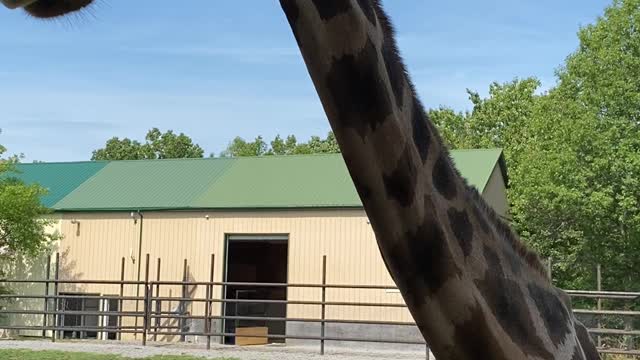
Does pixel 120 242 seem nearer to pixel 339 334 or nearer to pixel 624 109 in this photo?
pixel 339 334

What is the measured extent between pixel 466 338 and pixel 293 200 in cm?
2190

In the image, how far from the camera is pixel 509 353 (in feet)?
6.63

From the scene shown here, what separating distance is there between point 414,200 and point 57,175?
29.4 metres

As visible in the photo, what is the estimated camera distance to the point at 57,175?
1179 inches

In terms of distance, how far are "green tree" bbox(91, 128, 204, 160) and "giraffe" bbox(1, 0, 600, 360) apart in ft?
218

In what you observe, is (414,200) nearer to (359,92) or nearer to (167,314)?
(359,92)

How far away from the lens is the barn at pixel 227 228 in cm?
2242

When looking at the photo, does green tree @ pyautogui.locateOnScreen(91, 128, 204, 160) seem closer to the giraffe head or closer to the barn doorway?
the barn doorway

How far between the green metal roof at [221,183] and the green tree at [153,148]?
3854cm

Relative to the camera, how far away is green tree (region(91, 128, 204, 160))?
67.9 metres

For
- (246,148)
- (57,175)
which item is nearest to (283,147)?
(246,148)

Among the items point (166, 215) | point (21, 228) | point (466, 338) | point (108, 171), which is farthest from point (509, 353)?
point (108, 171)

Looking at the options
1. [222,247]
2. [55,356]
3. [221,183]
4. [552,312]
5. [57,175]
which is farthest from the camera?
[57,175]

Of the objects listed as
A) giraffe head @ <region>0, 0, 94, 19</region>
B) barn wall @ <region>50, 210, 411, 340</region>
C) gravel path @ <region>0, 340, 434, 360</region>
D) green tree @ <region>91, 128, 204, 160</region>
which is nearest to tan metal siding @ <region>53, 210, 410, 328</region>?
barn wall @ <region>50, 210, 411, 340</region>
